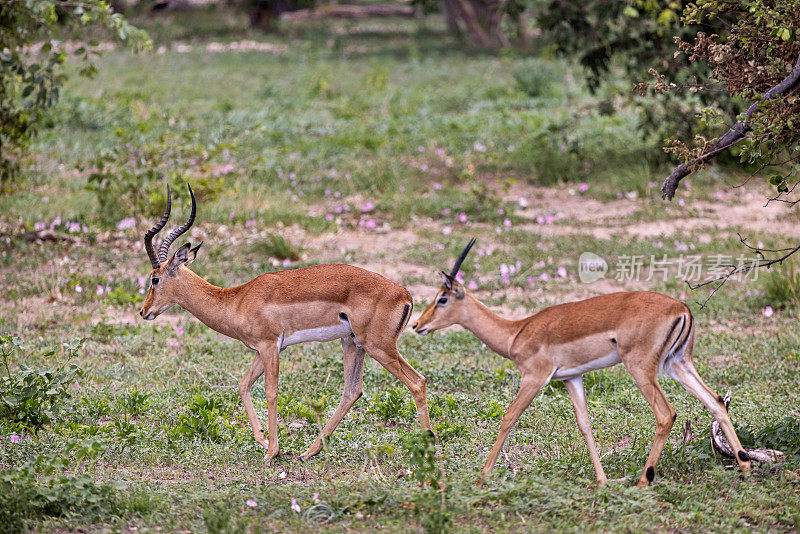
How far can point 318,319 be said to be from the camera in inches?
216

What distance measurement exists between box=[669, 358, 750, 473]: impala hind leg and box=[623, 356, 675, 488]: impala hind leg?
0.22m

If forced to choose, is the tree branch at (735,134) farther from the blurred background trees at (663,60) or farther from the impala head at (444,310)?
the impala head at (444,310)

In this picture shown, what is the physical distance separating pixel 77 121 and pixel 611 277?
1009cm

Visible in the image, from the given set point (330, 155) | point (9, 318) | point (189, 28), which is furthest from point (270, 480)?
point (189, 28)

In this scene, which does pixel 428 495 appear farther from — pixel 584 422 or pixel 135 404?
pixel 135 404

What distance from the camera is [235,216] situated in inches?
435

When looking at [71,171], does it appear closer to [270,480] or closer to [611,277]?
[611,277]

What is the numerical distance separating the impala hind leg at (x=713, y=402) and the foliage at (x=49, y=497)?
3004 mm

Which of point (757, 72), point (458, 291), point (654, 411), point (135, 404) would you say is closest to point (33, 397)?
point (135, 404)

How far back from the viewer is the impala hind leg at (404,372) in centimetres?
545

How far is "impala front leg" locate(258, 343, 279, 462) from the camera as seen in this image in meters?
5.48

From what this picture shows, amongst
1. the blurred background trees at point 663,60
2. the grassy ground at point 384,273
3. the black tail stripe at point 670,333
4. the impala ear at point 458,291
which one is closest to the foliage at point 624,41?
the blurred background trees at point 663,60

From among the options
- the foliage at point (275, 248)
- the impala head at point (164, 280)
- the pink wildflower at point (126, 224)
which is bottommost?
the foliage at point (275, 248)

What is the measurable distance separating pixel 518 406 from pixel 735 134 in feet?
6.45
